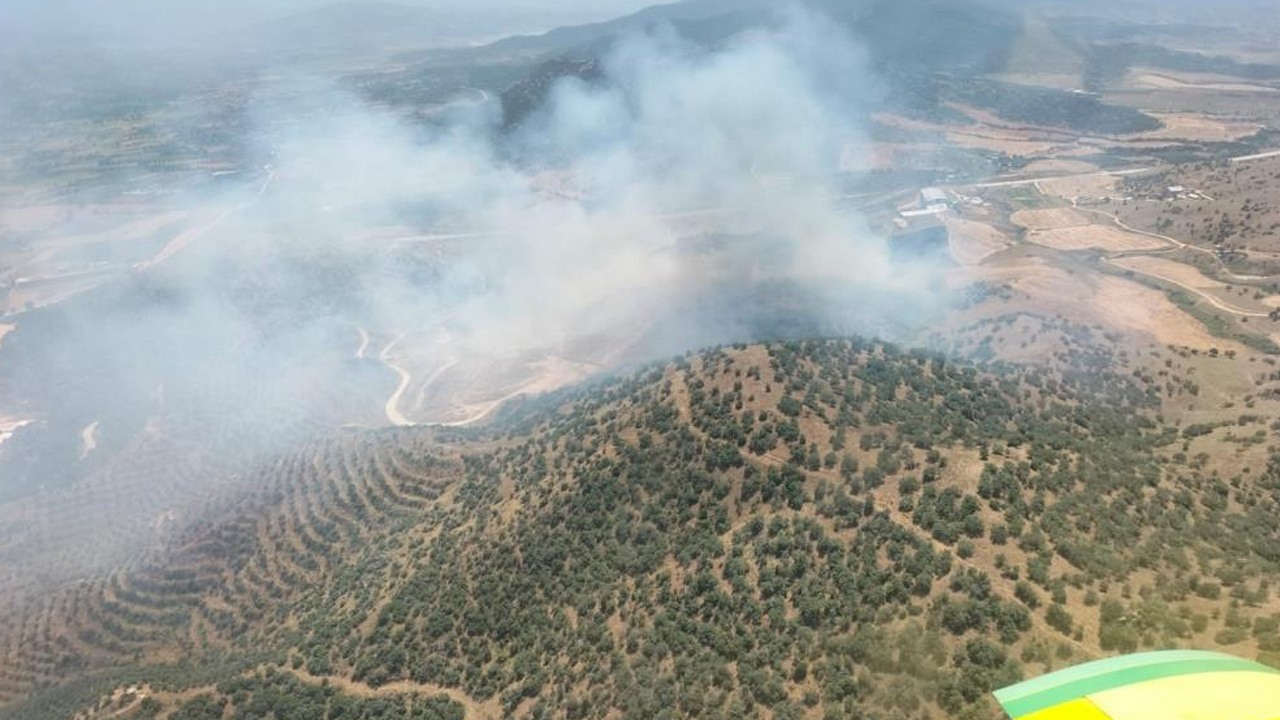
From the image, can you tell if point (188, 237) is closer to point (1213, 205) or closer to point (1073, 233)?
point (1073, 233)

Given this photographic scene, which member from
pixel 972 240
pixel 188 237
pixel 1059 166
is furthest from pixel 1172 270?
pixel 188 237

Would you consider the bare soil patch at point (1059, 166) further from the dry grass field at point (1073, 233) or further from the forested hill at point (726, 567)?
the forested hill at point (726, 567)

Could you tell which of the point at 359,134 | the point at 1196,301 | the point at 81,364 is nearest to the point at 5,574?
the point at 81,364

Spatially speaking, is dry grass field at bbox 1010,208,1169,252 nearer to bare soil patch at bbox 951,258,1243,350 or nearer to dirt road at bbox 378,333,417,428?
bare soil patch at bbox 951,258,1243,350

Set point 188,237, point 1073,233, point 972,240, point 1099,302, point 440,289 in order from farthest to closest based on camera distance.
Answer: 1. point 188,237
2. point 440,289
3. point 972,240
4. point 1073,233
5. point 1099,302

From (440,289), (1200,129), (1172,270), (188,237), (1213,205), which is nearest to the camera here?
(1172,270)

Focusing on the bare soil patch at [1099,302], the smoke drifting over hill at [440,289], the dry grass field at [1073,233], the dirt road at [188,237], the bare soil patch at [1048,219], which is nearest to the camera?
the bare soil patch at [1099,302]

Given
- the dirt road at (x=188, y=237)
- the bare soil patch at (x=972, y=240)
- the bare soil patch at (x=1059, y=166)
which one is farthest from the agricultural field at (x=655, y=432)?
the bare soil patch at (x=1059, y=166)

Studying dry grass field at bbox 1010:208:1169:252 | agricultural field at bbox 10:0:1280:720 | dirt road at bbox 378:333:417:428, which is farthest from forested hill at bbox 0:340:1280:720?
dry grass field at bbox 1010:208:1169:252

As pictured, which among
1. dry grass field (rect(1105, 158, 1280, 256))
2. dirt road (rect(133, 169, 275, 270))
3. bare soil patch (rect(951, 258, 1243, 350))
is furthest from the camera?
dirt road (rect(133, 169, 275, 270))
